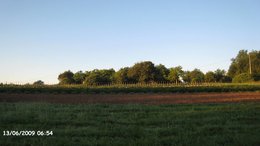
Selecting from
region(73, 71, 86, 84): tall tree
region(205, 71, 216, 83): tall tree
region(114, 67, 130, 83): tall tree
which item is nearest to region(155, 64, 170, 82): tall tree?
region(114, 67, 130, 83): tall tree

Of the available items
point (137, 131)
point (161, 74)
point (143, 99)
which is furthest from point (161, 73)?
point (137, 131)

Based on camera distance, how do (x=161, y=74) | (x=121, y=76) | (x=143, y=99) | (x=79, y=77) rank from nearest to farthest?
(x=143, y=99) → (x=121, y=76) → (x=161, y=74) → (x=79, y=77)

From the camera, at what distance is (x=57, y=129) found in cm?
968

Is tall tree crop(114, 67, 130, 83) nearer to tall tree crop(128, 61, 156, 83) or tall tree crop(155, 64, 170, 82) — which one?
tall tree crop(128, 61, 156, 83)

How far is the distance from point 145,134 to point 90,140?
1.64 meters

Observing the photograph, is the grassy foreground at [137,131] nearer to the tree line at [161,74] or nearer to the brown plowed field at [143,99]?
the brown plowed field at [143,99]

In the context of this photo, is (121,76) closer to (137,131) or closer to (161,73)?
(161,73)

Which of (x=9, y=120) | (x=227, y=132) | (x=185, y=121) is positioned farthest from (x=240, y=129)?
(x=9, y=120)

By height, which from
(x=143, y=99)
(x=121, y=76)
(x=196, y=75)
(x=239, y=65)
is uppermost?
(x=239, y=65)

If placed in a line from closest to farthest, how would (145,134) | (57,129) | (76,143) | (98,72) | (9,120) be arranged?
1. (76,143)
2. (145,134)
3. (57,129)
4. (9,120)
5. (98,72)

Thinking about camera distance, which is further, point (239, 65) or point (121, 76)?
point (239, 65)

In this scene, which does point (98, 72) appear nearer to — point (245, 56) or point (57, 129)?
point (245, 56)

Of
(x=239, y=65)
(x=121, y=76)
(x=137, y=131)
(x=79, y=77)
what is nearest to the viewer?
(x=137, y=131)

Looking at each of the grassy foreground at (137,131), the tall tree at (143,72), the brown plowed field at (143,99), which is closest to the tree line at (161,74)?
the tall tree at (143,72)
